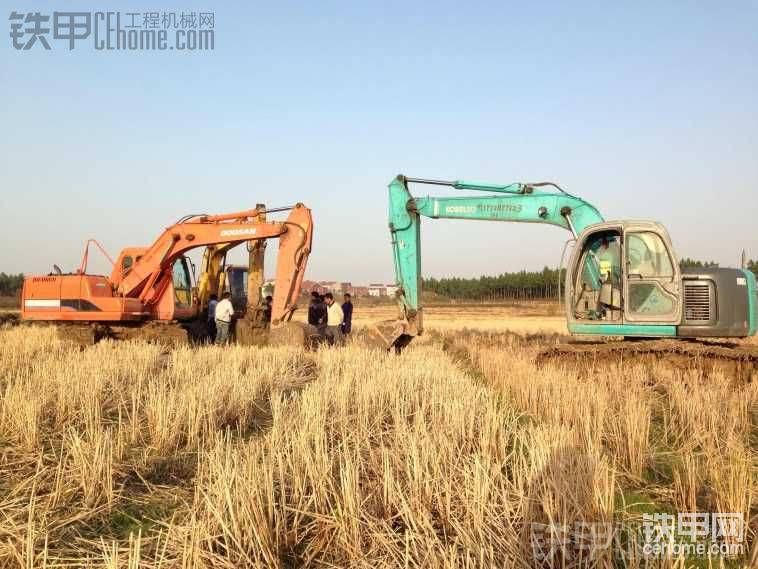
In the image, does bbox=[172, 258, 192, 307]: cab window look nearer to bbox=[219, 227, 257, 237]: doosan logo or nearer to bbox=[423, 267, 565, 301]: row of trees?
bbox=[219, 227, 257, 237]: doosan logo

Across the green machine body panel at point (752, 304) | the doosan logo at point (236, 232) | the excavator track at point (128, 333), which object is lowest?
the excavator track at point (128, 333)

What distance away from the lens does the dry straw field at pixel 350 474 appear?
3.11m

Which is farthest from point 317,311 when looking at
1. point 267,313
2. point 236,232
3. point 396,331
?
point 396,331

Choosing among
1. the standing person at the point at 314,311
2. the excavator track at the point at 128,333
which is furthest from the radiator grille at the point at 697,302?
the excavator track at the point at 128,333

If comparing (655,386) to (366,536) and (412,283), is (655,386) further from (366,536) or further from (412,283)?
(366,536)

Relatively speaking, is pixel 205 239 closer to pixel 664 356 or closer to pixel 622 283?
pixel 622 283

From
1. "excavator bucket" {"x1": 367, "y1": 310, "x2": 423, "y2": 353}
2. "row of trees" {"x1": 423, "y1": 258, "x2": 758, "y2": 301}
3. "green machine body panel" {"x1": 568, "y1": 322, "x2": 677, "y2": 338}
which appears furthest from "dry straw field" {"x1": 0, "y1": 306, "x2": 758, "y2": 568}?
"row of trees" {"x1": 423, "y1": 258, "x2": 758, "y2": 301}

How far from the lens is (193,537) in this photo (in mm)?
2955

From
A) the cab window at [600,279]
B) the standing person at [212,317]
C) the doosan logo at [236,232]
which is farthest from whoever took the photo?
the standing person at [212,317]

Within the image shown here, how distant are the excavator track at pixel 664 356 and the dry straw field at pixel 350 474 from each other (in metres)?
1.86

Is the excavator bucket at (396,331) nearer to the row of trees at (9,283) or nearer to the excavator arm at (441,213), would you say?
the excavator arm at (441,213)

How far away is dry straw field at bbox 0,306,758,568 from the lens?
311 cm

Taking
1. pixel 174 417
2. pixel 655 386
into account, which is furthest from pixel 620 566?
pixel 655 386

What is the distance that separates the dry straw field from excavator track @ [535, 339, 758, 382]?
1857 millimetres
